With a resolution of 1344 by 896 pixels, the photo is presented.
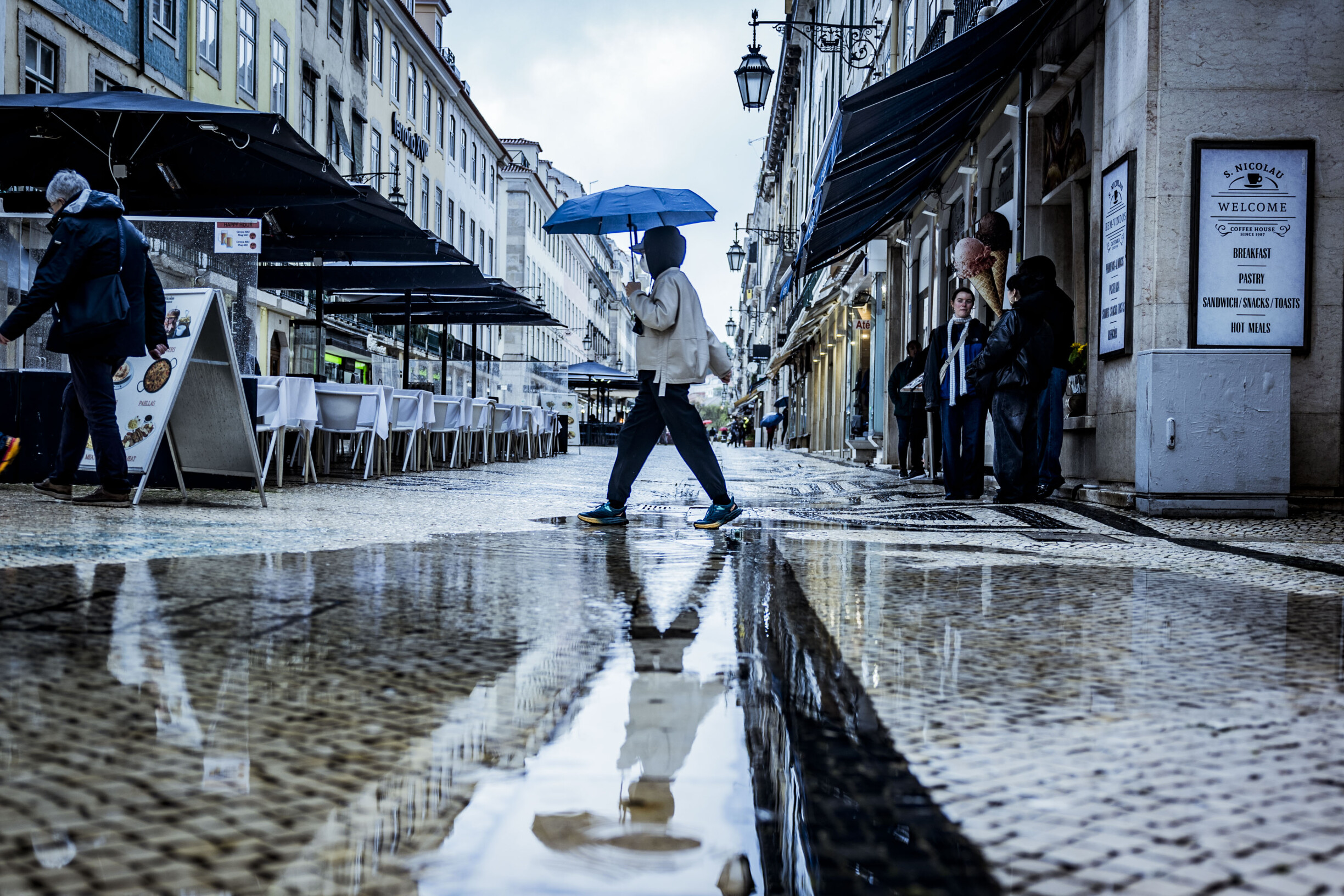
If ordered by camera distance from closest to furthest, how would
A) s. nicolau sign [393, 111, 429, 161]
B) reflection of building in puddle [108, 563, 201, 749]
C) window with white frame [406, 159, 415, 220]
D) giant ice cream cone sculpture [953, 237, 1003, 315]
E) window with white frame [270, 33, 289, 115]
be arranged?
reflection of building in puddle [108, 563, 201, 749] → giant ice cream cone sculpture [953, 237, 1003, 315] → window with white frame [270, 33, 289, 115] → s. nicolau sign [393, 111, 429, 161] → window with white frame [406, 159, 415, 220]

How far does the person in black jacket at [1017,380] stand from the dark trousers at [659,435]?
296cm

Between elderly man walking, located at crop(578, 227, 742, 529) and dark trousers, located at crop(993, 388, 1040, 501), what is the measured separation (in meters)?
2.94

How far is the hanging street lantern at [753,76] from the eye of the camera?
59.4 ft

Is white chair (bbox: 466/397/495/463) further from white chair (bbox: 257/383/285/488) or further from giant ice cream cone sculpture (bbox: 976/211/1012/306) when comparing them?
giant ice cream cone sculpture (bbox: 976/211/1012/306)

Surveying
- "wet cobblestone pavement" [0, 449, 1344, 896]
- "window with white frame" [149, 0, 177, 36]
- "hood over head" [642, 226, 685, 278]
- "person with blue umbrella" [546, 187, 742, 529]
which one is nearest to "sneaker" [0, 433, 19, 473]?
"wet cobblestone pavement" [0, 449, 1344, 896]

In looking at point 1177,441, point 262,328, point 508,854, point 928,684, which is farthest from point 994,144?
point 262,328

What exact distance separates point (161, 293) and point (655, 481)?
6.35 m

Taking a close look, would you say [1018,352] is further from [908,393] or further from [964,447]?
[908,393]

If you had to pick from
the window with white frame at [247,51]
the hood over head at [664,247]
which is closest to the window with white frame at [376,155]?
the window with white frame at [247,51]

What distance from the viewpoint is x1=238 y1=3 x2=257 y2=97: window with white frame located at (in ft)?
81.1

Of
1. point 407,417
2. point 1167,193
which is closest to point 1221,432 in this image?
point 1167,193

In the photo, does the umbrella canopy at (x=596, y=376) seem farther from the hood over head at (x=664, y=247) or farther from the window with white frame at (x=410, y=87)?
the hood over head at (x=664, y=247)

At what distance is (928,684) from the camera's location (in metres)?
2.39

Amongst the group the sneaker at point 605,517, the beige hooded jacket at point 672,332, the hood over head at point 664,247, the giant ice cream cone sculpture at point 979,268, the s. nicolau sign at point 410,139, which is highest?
the s. nicolau sign at point 410,139
